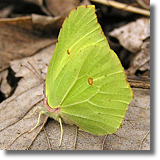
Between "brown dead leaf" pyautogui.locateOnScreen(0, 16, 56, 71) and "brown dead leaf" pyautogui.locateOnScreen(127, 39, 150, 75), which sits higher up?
"brown dead leaf" pyautogui.locateOnScreen(0, 16, 56, 71)

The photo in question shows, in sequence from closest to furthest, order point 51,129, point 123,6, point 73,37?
point 73,37, point 51,129, point 123,6

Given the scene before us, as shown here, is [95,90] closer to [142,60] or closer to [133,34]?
[142,60]

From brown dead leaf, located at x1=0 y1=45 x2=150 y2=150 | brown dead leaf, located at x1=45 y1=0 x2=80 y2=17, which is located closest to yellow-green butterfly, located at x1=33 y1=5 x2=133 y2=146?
brown dead leaf, located at x1=0 y1=45 x2=150 y2=150

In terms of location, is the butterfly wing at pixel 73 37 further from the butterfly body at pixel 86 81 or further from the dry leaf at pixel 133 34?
the dry leaf at pixel 133 34

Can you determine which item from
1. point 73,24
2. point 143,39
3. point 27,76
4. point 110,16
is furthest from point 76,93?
point 110,16

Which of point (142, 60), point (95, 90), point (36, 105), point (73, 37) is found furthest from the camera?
point (142, 60)

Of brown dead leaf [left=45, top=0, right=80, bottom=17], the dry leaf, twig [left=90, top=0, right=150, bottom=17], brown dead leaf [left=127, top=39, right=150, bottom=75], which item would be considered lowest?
brown dead leaf [left=127, top=39, right=150, bottom=75]

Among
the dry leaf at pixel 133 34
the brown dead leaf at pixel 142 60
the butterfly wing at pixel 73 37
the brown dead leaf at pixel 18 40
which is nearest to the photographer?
the butterfly wing at pixel 73 37

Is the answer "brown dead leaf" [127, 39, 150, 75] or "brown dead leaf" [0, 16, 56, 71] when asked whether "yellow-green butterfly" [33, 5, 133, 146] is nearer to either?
"brown dead leaf" [127, 39, 150, 75]

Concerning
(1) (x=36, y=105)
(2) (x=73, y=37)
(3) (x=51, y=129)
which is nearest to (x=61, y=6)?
(2) (x=73, y=37)

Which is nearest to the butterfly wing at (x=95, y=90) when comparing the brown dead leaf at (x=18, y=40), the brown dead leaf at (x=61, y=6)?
the brown dead leaf at (x=18, y=40)
